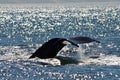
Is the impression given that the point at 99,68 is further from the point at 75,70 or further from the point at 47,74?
the point at 47,74

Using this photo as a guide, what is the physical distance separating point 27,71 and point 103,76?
560 centimetres

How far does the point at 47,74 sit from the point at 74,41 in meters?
3.12

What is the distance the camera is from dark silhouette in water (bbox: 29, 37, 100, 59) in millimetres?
35562

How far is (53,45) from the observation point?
3666 cm

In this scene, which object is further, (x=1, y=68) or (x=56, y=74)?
(x=1, y=68)

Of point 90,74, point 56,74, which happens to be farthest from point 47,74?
point 90,74

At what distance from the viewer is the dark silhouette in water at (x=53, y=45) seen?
35562 millimetres

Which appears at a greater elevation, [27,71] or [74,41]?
[74,41]

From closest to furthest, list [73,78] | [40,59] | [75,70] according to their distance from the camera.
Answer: [73,78] < [75,70] < [40,59]

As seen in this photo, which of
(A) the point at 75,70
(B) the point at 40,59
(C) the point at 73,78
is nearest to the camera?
(C) the point at 73,78

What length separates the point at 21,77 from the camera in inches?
1328

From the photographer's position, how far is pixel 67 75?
34.2 metres

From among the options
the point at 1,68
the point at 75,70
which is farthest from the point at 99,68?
the point at 1,68

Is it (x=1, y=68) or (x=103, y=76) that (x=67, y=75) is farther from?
(x=1, y=68)
